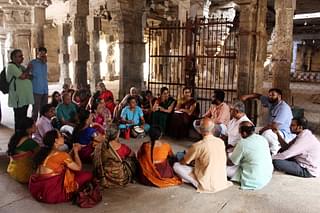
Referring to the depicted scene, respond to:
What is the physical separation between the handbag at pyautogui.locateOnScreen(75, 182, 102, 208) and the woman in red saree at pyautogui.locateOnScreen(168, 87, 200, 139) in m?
3.05

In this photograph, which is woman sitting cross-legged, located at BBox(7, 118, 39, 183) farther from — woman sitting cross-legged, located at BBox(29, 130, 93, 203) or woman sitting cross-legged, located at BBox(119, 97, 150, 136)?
woman sitting cross-legged, located at BBox(119, 97, 150, 136)

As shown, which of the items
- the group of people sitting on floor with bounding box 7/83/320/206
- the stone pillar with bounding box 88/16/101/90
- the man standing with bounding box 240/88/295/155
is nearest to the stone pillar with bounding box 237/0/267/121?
the man standing with bounding box 240/88/295/155

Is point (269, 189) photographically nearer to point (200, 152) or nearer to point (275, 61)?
point (200, 152)

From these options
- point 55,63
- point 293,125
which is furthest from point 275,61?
point 55,63

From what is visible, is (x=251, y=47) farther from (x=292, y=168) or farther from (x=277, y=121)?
(x=292, y=168)

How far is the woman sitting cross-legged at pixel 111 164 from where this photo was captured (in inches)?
152

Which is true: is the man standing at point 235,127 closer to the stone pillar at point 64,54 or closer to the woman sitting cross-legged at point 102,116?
the woman sitting cross-legged at point 102,116

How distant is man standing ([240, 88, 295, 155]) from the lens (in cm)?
455

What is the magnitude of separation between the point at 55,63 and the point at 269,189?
18775 millimetres

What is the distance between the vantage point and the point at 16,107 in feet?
19.1

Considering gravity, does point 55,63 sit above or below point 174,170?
above

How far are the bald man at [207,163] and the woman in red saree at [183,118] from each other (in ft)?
7.67

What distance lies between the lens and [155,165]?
13.0 ft

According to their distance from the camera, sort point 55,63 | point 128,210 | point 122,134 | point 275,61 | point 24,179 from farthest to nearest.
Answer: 1. point 55,63
2. point 275,61
3. point 122,134
4. point 24,179
5. point 128,210
